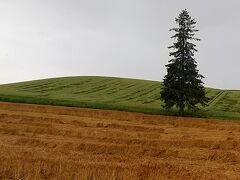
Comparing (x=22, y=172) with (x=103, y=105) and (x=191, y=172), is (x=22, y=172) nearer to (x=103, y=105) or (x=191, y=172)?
(x=191, y=172)

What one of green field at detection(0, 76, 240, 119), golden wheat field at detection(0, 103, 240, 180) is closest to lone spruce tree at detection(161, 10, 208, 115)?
green field at detection(0, 76, 240, 119)

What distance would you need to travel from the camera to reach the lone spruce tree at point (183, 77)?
5906 cm

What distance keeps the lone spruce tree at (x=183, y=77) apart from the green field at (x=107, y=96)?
5.09 ft

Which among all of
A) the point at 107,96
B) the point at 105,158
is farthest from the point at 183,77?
the point at 105,158

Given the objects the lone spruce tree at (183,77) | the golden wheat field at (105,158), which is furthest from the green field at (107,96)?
the golden wheat field at (105,158)

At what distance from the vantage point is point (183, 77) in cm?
6106

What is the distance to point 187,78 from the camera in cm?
6100

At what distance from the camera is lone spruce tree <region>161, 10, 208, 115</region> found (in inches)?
2325

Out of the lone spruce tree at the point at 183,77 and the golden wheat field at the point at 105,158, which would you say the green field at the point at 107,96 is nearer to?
the lone spruce tree at the point at 183,77

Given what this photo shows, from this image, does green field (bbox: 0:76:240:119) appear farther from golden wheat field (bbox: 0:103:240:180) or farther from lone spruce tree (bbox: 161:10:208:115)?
golden wheat field (bbox: 0:103:240:180)

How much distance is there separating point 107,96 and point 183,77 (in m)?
12.6

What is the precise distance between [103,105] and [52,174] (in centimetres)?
4373

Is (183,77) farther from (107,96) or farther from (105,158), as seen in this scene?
(105,158)

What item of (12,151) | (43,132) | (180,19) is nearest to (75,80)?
(180,19)
